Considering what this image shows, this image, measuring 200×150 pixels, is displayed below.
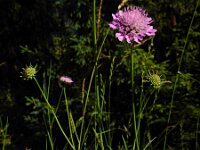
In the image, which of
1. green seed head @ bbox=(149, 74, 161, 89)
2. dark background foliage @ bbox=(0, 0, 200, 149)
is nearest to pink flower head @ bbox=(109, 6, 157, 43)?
green seed head @ bbox=(149, 74, 161, 89)

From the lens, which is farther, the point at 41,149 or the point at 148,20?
the point at 41,149

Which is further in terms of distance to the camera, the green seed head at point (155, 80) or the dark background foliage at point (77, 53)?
the dark background foliage at point (77, 53)

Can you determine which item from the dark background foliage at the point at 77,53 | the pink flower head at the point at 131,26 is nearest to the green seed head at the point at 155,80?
the pink flower head at the point at 131,26

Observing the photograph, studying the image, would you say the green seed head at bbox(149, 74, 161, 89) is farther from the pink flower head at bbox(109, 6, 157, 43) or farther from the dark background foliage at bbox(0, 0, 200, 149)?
the dark background foliage at bbox(0, 0, 200, 149)

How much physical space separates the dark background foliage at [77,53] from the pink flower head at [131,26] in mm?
1432

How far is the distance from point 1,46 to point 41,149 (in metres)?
1.08

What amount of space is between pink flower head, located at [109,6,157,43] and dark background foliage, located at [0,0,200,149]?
4.70 ft

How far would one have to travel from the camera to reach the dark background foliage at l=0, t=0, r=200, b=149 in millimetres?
3289

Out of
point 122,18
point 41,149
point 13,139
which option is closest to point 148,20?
point 122,18

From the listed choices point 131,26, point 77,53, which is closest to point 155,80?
point 131,26

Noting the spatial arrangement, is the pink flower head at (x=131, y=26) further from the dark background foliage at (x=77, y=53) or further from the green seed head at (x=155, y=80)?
the dark background foliage at (x=77, y=53)

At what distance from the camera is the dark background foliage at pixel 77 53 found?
3.29 metres

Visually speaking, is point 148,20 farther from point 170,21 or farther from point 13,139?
point 13,139

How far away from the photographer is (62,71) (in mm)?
3809
